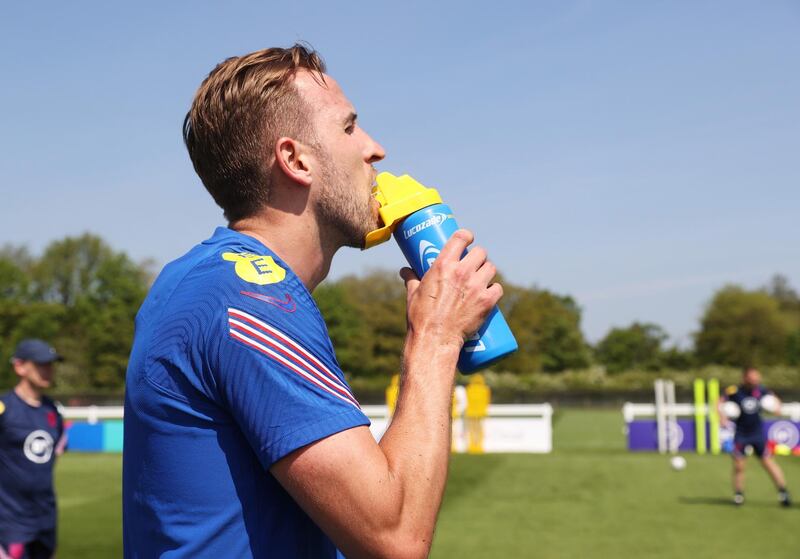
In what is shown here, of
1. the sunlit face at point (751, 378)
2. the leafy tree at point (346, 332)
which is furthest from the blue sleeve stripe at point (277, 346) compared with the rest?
the leafy tree at point (346, 332)

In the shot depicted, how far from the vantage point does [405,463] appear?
1.73m

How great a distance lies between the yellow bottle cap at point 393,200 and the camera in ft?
7.61

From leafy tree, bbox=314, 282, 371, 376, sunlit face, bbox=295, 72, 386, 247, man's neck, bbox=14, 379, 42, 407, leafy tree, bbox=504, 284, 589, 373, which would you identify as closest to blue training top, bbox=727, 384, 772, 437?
man's neck, bbox=14, 379, 42, 407

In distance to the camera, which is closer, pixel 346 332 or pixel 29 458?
pixel 29 458

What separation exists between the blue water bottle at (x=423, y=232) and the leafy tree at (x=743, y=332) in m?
94.3

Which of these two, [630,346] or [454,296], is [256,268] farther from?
[630,346]

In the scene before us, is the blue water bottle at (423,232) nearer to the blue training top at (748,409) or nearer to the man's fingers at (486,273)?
the man's fingers at (486,273)

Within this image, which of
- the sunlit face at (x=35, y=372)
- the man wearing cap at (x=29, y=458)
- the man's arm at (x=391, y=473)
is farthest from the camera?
the sunlit face at (x=35, y=372)

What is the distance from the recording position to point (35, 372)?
878 centimetres

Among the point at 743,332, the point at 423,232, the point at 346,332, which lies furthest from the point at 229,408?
the point at 743,332

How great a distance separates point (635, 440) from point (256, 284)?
25411 millimetres

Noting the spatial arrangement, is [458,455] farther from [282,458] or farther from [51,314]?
[51,314]

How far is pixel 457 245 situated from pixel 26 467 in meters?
7.26

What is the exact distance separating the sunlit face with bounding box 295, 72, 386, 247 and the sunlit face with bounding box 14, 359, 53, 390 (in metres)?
7.40
